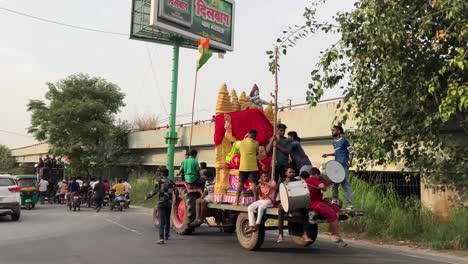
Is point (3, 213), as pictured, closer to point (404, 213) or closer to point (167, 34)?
point (404, 213)

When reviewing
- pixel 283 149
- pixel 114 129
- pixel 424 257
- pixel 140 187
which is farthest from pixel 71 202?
pixel 424 257

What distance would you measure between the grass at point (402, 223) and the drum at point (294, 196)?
3956 mm

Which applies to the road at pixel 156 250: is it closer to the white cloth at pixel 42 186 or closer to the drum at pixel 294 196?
the drum at pixel 294 196

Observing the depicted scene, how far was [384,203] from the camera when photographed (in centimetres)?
1313

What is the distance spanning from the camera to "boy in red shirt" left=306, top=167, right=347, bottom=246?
8.64m

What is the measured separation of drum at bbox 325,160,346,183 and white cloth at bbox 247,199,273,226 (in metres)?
1.28

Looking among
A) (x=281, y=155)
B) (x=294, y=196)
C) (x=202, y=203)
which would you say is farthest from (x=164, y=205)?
(x=294, y=196)

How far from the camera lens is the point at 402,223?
39.1 ft

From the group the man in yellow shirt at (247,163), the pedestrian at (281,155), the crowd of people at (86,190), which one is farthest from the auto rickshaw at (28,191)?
the pedestrian at (281,155)

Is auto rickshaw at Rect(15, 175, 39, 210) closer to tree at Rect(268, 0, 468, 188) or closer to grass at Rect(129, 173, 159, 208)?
grass at Rect(129, 173, 159, 208)

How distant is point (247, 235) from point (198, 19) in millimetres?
19860

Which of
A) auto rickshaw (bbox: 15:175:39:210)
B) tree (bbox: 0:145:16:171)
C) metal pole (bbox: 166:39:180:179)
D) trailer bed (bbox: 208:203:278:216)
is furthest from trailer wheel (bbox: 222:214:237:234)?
tree (bbox: 0:145:16:171)

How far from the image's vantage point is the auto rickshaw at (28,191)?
76.2 feet

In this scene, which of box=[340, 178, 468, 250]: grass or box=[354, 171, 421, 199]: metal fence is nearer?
box=[340, 178, 468, 250]: grass
